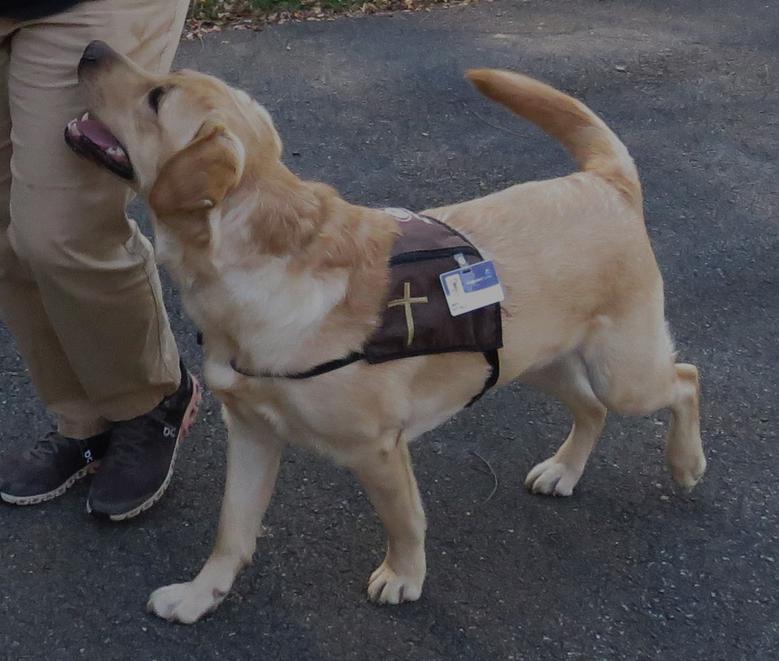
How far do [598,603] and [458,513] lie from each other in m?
0.50

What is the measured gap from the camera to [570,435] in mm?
3145

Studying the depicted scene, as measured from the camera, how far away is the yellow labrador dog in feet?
7.19

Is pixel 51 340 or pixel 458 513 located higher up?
pixel 51 340

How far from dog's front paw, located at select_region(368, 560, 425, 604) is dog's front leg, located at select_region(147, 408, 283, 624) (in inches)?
14.1

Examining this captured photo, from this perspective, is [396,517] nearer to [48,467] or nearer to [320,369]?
[320,369]

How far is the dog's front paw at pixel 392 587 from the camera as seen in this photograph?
2680mm

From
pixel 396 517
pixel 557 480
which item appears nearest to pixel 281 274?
pixel 396 517

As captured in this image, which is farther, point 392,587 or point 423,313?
point 392,587

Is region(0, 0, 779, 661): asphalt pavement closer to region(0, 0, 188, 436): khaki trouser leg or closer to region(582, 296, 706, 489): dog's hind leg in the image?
region(582, 296, 706, 489): dog's hind leg

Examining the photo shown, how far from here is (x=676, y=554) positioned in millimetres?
2918

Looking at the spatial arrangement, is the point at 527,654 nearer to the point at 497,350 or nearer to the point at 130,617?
the point at 497,350

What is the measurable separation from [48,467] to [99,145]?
117 centimetres

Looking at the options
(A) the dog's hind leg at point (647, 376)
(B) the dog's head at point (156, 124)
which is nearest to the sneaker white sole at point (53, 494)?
(B) the dog's head at point (156, 124)

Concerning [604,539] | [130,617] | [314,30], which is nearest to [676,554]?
[604,539]
